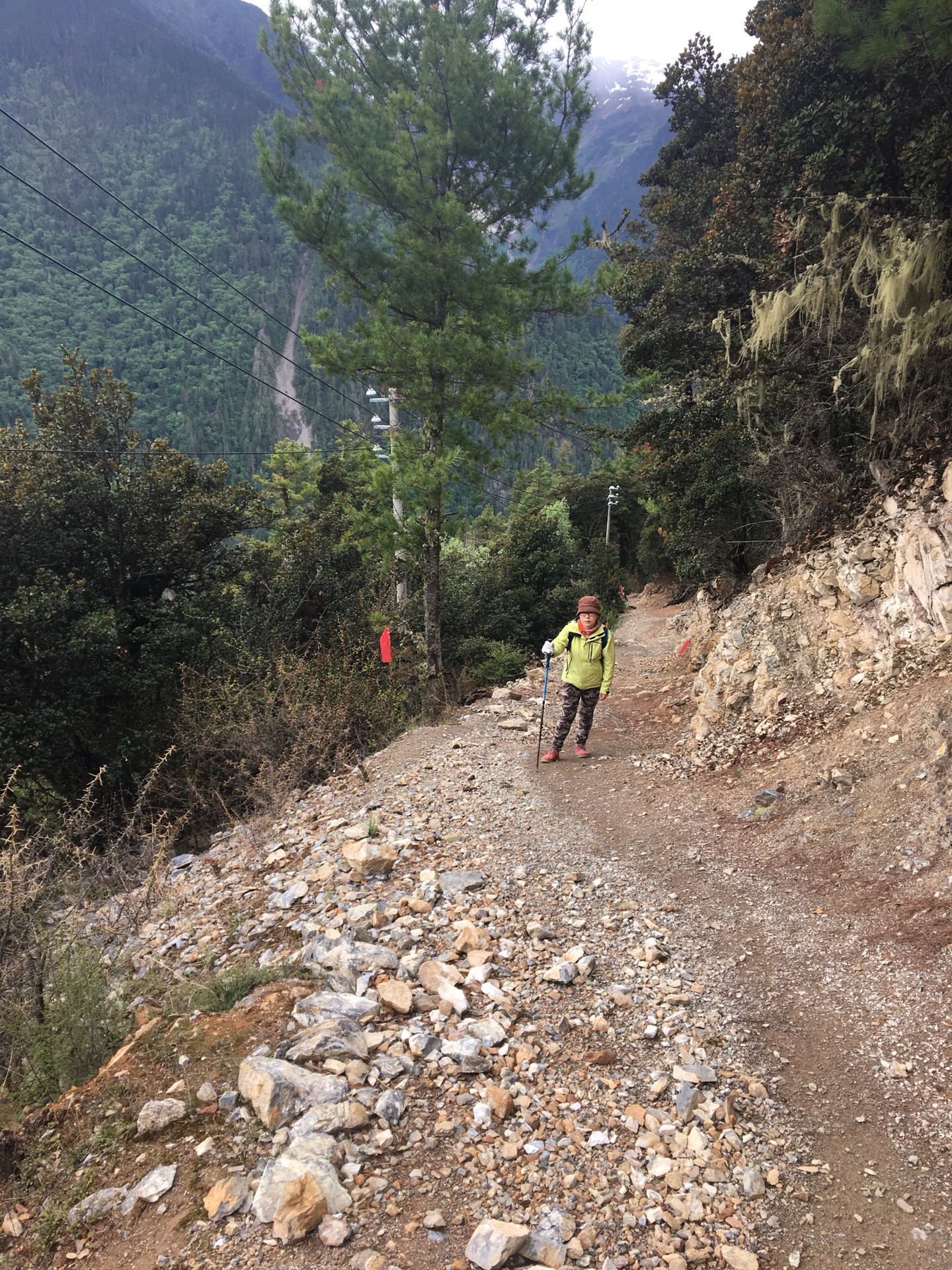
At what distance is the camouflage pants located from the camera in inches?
265

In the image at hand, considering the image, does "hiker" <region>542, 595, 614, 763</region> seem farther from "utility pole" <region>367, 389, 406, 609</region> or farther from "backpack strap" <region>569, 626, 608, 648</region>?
"utility pole" <region>367, 389, 406, 609</region>

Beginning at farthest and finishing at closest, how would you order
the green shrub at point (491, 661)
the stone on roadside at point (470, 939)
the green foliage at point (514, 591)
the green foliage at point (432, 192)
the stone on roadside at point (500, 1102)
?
the green foliage at point (514, 591) < the green shrub at point (491, 661) < the green foliage at point (432, 192) < the stone on roadside at point (470, 939) < the stone on roadside at point (500, 1102)

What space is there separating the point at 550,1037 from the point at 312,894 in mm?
2144

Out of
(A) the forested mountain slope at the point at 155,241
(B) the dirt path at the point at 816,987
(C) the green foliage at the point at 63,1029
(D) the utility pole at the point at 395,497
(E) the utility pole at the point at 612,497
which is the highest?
(A) the forested mountain slope at the point at 155,241

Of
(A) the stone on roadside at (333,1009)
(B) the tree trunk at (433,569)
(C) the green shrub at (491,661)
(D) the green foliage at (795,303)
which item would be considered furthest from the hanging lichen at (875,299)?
(C) the green shrub at (491,661)

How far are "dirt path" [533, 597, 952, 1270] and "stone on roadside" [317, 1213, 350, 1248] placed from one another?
152 centimetres

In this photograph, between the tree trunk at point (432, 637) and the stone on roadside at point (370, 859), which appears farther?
the tree trunk at point (432, 637)

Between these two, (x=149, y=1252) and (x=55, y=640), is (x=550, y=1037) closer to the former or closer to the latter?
(x=149, y=1252)

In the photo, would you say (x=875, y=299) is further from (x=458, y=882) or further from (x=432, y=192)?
(x=458, y=882)

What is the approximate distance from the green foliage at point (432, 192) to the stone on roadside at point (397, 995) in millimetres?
5867

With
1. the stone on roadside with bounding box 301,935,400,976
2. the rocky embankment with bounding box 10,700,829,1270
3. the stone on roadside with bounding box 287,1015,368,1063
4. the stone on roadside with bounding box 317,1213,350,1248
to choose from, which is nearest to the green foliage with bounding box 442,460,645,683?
the rocky embankment with bounding box 10,700,829,1270

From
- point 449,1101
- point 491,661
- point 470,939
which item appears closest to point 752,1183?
point 449,1101

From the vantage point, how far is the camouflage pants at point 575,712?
22.1 ft

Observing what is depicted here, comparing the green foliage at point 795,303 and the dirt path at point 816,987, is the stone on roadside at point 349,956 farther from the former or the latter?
the green foliage at point 795,303
